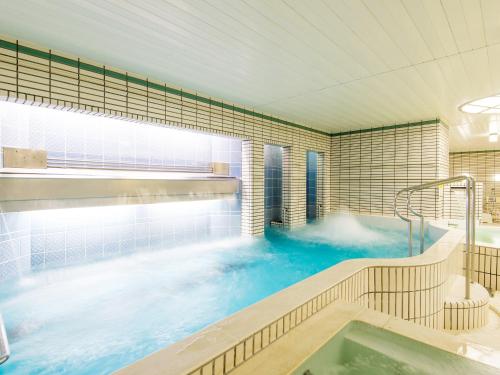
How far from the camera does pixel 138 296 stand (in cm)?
315

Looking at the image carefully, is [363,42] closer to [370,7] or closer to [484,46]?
[370,7]

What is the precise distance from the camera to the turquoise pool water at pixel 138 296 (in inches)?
85.3

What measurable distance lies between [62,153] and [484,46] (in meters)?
5.53

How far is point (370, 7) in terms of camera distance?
93.1 inches

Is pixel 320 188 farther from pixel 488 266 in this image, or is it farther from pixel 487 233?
pixel 488 266

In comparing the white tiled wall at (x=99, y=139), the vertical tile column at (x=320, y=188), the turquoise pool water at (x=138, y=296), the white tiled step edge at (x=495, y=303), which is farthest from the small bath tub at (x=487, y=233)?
the white tiled wall at (x=99, y=139)

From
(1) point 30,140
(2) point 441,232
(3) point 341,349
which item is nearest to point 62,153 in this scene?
(1) point 30,140

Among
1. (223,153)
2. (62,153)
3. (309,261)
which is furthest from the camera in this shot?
(223,153)

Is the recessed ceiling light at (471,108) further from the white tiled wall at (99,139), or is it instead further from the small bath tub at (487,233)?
the white tiled wall at (99,139)

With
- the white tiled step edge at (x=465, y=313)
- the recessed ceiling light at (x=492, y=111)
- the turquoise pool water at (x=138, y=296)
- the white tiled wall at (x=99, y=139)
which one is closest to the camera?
the turquoise pool water at (x=138, y=296)

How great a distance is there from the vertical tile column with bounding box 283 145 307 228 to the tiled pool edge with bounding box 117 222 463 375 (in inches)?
163

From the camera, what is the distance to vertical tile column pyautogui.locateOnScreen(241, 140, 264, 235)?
5.93m

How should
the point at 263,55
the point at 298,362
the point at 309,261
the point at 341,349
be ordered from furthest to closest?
1. the point at 309,261
2. the point at 263,55
3. the point at 341,349
4. the point at 298,362

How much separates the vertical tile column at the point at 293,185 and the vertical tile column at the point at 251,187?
3.80 feet
